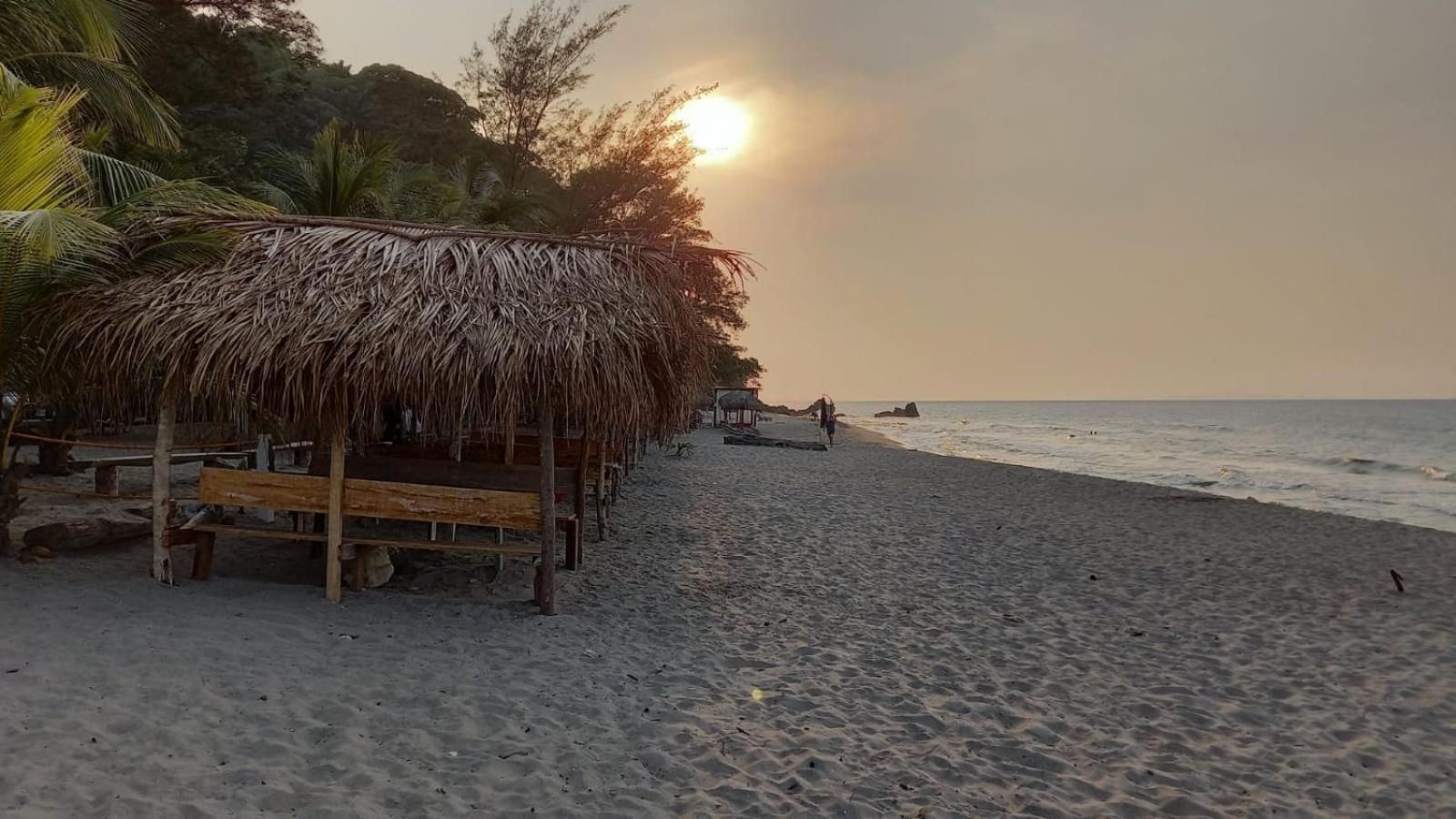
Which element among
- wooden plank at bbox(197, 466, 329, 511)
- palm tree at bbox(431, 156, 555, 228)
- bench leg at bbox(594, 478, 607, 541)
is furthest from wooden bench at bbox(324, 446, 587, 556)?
palm tree at bbox(431, 156, 555, 228)

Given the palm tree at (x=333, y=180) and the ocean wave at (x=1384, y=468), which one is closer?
the palm tree at (x=333, y=180)

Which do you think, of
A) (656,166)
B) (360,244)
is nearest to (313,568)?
(360,244)

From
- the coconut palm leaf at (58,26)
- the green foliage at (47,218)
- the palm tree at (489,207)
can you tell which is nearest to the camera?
the green foliage at (47,218)

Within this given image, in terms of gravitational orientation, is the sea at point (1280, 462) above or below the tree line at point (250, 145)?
below

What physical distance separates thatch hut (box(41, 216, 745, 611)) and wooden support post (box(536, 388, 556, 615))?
0.8 inches

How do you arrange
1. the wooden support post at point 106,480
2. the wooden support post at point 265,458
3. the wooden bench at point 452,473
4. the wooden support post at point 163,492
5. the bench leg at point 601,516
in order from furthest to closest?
the bench leg at point 601,516 < the wooden support post at point 106,480 < the wooden support post at point 265,458 < the wooden bench at point 452,473 < the wooden support post at point 163,492

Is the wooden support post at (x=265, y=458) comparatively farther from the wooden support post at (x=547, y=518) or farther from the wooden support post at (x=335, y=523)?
the wooden support post at (x=547, y=518)

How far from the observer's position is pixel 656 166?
73.6ft

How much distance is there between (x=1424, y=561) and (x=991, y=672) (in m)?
9.11

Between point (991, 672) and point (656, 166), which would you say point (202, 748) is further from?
point (656, 166)

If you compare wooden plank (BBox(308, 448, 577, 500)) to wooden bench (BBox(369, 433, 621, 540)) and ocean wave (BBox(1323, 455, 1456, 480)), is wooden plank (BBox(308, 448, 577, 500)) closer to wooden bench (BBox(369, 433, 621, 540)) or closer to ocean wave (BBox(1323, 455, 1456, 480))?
wooden bench (BBox(369, 433, 621, 540))

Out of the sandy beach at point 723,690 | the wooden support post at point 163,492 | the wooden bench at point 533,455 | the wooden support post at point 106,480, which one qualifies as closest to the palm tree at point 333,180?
the wooden bench at point 533,455

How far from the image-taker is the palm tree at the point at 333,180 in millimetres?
12766

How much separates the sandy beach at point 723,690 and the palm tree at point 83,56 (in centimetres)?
492
